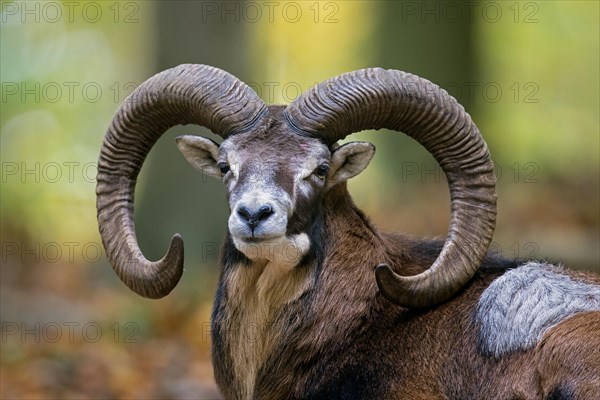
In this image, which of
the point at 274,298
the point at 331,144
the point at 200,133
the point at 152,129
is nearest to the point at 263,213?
the point at 274,298

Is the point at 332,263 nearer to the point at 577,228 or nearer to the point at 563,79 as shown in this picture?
the point at 577,228

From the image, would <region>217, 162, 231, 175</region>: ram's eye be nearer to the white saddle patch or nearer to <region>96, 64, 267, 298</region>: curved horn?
<region>96, 64, 267, 298</region>: curved horn

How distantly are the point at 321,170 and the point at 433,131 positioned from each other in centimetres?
121

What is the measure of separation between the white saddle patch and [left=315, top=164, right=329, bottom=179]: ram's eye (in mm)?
1966

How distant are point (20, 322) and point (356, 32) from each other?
1954 centimetres

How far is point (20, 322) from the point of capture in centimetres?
1883

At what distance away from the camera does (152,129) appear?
11.2m

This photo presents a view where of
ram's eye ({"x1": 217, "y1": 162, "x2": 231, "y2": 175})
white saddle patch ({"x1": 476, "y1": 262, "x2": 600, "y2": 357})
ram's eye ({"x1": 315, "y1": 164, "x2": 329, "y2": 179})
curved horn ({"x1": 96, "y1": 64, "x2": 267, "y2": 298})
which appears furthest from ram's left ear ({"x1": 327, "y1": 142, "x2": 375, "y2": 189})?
white saddle patch ({"x1": 476, "y1": 262, "x2": 600, "y2": 357})

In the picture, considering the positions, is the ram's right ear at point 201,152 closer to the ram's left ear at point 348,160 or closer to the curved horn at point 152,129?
the curved horn at point 152,129

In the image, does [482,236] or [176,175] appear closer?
[482,236]

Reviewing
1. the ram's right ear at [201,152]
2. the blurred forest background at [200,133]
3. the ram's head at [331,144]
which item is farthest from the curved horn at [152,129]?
the blurred forest background at [200,133]

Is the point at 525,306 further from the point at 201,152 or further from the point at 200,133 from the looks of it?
the point at 200,133

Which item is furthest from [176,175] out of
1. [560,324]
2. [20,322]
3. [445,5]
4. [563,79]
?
[563,79]

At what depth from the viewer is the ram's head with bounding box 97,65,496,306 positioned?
9992mm
